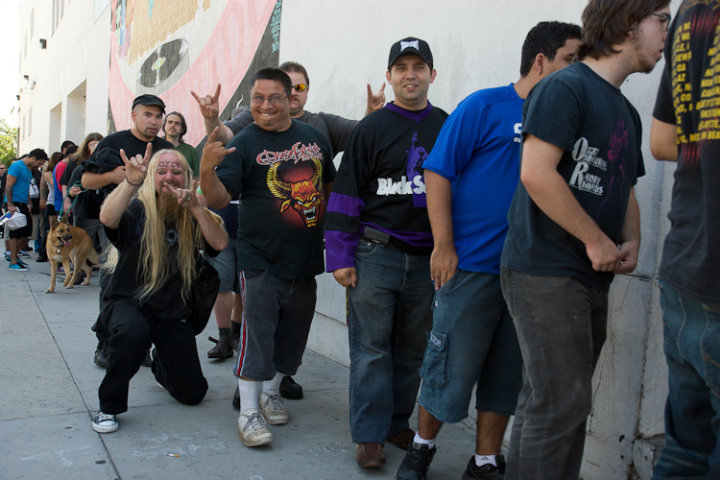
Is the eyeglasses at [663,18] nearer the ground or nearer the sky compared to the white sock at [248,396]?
nearer the sky

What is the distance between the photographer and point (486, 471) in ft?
8.89

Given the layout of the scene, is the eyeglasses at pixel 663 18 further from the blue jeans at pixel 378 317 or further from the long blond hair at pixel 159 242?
the long blond hair at pixel 159 242

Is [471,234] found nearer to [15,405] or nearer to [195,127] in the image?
[15,405]

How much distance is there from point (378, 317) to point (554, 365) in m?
1.06

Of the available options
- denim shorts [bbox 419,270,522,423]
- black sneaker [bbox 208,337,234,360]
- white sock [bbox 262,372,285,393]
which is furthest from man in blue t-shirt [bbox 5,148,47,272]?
denim shorts [bbox 419,270,522,423]

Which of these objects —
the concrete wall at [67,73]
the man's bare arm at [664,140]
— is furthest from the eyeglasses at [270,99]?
the concrete wall at [67,73]

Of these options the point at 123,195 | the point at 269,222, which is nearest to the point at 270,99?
the point at 269,222

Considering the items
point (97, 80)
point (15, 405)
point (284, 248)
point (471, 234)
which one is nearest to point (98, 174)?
point (15, 405)

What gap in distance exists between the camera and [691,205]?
1639 mm

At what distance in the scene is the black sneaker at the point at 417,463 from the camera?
2752mm

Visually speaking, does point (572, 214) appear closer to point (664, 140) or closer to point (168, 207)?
point (664, 140)

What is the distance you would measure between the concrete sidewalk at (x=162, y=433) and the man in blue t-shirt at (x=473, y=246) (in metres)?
0.61

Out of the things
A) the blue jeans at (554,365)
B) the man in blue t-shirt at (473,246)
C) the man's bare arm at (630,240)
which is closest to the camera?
the blue jeans at (554,365)

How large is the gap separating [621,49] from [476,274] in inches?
40.1
